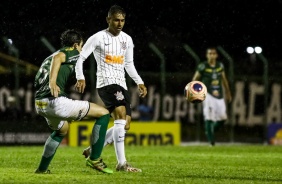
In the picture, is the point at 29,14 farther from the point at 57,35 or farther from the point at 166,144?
the point at 166,144

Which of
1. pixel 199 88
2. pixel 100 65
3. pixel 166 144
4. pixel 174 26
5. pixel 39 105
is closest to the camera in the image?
pixel 39 105

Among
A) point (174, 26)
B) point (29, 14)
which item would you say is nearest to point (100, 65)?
point (29, 14)

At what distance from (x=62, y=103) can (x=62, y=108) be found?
6 cm

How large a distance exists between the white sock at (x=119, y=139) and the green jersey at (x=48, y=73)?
3.80ft

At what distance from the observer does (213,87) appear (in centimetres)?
1905

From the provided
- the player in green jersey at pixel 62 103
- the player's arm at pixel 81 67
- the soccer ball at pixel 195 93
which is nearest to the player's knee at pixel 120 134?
the player in green jersey at pixel 62 103

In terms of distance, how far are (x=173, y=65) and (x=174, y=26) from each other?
9.86 meters

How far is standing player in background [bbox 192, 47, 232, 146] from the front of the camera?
1881cm

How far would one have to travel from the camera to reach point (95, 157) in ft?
33.1

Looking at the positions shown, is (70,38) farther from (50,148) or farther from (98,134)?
(50,148)

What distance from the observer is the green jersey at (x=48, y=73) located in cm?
978

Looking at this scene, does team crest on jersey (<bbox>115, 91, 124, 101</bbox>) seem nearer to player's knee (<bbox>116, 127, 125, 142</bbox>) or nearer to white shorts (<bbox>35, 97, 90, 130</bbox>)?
player's knee (<bbox>116, 127, 125, 142</bbox>)

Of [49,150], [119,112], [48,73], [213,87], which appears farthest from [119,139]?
[213,87]

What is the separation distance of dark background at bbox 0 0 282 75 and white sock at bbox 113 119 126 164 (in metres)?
9.54
